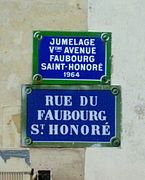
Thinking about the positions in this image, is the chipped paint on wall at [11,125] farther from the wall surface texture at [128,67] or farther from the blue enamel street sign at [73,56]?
the wall surface texture at [128,67]

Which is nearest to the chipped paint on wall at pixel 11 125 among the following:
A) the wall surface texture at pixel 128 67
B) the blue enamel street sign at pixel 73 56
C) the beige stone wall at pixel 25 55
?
the beige stone wall at pixel 25 55

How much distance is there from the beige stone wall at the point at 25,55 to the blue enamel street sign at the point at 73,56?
0.04 m

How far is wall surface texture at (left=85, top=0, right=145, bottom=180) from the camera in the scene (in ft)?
7.96

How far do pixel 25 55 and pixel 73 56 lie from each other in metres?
0.21

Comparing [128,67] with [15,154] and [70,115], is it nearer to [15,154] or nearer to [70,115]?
[70,115]

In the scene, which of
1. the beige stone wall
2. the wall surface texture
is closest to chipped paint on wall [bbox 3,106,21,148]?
the beige stone wall

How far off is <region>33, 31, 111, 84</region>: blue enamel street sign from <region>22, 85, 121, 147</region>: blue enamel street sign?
5 centimetres

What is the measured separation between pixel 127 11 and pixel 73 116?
20.7 inches

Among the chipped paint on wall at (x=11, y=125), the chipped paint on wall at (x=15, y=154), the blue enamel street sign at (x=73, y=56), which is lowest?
the chipped paint on wall at (x=15, y=154)

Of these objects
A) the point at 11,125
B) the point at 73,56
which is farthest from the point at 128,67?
the point at 11,125

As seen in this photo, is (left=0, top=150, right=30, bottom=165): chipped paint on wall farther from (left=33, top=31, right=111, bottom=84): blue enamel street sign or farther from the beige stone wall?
(left=33, top=31, right=111, bottom=84): blue enamel street sign

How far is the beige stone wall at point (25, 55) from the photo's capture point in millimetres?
2400

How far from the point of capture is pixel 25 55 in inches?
94.9

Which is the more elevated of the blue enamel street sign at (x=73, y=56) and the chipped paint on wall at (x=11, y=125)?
the blue enamel street sign at (x=73, y=56)
